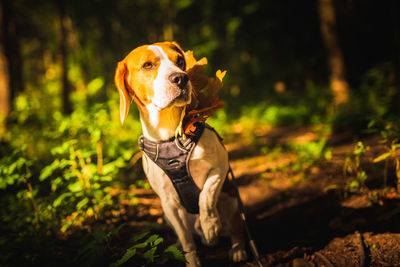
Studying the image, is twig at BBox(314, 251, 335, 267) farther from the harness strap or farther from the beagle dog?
the harness strap

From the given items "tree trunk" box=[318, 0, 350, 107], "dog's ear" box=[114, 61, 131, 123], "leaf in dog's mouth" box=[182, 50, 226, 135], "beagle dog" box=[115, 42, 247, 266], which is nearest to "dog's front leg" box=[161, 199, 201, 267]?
"beagle dog" box=[115, 42, 247, 266]

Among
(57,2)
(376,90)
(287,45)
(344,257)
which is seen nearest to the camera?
(344,257)

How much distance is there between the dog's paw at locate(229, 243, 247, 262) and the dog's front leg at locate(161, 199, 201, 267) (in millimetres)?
315

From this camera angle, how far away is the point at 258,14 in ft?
29.3

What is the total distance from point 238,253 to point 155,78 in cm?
136

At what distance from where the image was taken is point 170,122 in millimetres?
1440

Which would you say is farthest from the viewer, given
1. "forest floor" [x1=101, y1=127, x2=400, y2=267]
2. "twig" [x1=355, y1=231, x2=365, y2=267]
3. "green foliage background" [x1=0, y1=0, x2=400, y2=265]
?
"green foliage background" [x1=0, y1=0, x2=400, y2=265]

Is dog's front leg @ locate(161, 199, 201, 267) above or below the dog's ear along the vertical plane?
below

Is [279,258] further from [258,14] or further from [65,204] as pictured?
[258,14]

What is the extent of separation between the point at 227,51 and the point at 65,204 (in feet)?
31.8

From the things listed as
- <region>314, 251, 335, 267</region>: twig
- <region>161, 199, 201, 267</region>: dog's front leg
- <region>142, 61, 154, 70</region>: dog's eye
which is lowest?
<region>314, 251, 335, 267</region>: twig

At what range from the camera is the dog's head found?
131 centimetres

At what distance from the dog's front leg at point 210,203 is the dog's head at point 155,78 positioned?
1.58ft

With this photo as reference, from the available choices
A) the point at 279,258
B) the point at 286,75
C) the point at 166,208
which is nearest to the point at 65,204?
the point at 166,208
